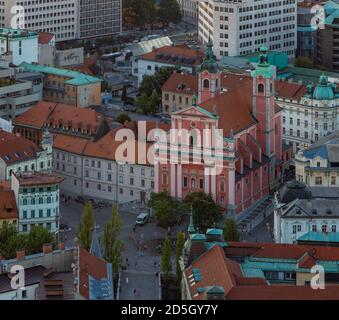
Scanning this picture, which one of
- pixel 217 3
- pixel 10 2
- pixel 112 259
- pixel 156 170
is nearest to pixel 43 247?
pixel 112 259

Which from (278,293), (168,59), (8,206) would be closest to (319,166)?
(8,206)

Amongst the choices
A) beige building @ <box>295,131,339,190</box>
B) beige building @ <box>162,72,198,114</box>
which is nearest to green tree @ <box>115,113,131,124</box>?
beige building @ <box>162,72,198,114</box>

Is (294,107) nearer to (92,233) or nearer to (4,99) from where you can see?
(4,99)

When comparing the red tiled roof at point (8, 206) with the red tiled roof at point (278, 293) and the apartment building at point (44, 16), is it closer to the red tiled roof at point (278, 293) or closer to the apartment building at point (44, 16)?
the red tiled roof at point (278, 293)

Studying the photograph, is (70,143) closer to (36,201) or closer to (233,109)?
(233,109)

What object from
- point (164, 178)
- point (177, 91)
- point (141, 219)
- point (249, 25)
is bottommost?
point (141, 219)
